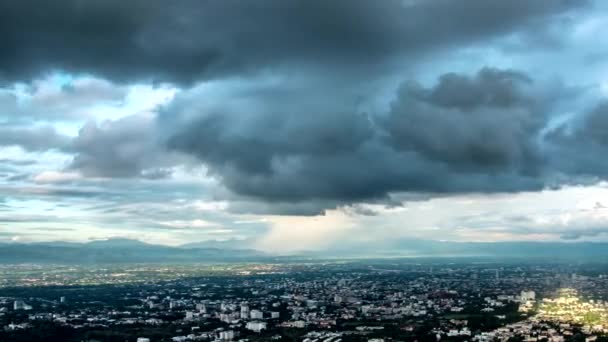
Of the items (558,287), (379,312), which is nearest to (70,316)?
(379,312)

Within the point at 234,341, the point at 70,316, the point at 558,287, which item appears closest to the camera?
the point at 234,341

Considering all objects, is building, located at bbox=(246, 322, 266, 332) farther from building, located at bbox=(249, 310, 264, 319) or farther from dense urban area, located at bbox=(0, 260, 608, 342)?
building, located at bbox=(249, 310, 264, 319)

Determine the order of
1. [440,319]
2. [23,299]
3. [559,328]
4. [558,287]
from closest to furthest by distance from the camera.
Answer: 1. [559,328]
2. [440,319]
3. [23,299]
4. [558,287]

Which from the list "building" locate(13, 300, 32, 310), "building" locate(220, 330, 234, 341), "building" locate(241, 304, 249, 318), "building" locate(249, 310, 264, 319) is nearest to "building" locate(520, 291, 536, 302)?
"building" locate(249, 310, 264, 319)

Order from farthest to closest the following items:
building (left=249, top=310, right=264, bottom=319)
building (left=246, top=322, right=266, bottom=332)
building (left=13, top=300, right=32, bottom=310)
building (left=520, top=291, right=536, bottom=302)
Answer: building (left=520, top=291, right=536, bottom=302) < building (left=13, top=300, right=32, bottom=310) < building (left=249, top=310, right=264, bottom=319) < building (left=246, top=322, right=266, bottom=332)

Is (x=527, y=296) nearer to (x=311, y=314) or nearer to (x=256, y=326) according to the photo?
(x=311, y=314)

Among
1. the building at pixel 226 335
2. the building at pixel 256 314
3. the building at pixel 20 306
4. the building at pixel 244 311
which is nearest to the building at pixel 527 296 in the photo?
the building at pixel 256 314

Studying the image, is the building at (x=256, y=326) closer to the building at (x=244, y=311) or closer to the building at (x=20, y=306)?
the building at (x=244, y=311)

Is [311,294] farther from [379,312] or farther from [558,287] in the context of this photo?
[558,287]
